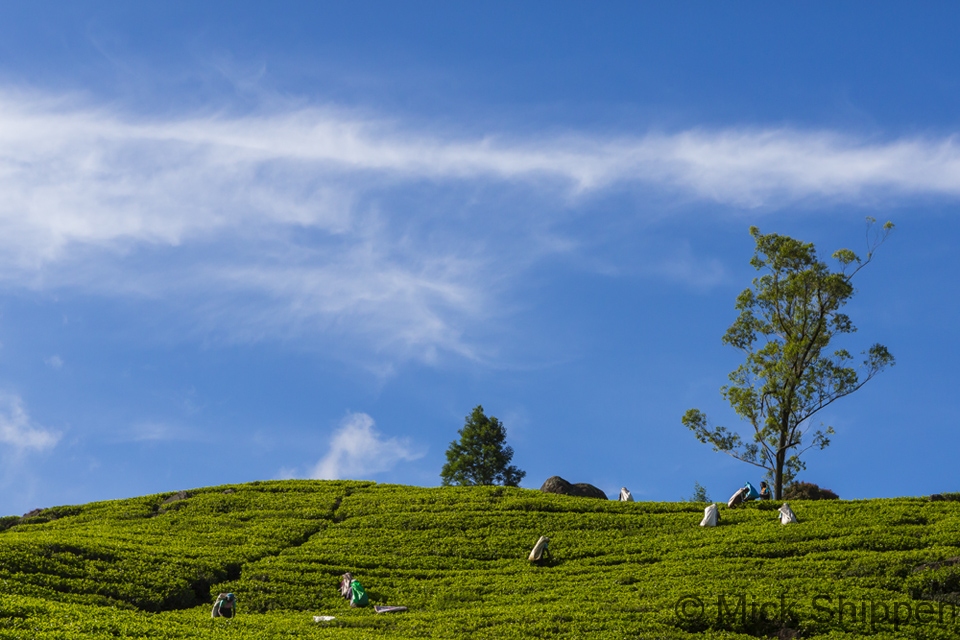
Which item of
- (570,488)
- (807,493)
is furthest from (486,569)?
(807,493)

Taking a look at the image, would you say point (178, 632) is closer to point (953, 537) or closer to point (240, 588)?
point (240, 588)

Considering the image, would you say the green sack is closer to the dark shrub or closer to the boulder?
the boulder

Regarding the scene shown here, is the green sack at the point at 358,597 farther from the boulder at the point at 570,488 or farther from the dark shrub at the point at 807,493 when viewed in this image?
the dark shrub at the point at 807,493

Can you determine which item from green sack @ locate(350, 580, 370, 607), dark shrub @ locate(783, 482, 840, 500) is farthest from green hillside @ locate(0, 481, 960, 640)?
dark shrub @ locate(783, 482, 840, 500)

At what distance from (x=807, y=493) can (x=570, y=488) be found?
12990mm

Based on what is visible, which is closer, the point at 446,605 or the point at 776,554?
the point at 446,605

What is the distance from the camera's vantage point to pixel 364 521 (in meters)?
44.6

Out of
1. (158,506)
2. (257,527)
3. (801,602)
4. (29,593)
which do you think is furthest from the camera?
(158,506)

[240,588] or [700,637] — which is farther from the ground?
[240,588]

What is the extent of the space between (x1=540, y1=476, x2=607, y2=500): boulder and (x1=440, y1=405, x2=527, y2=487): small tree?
18045 mm

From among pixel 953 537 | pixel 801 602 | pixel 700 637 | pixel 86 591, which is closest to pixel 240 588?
pixel 86 591

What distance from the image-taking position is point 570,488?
5166 centimetres

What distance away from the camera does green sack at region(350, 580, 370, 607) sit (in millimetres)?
31734

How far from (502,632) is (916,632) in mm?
12094
